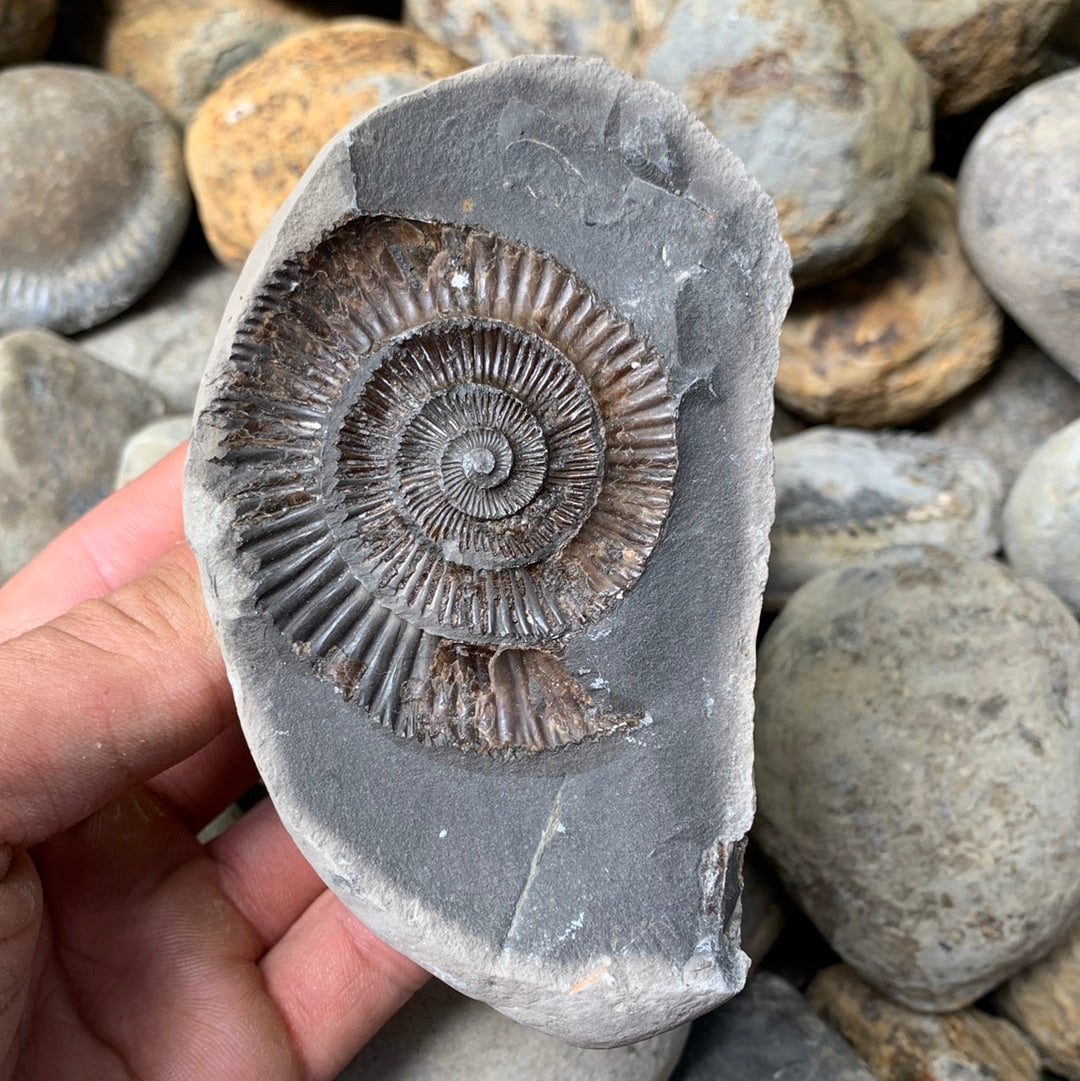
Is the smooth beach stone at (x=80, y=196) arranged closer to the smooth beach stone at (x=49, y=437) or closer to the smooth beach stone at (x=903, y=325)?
the smooth beach stone at (x=49, y=437)

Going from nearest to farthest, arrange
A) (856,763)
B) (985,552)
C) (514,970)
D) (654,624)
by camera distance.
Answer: (514,970) → (654,624) → (856,763) → (985,552)

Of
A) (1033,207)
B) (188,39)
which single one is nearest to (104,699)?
(1033,207)

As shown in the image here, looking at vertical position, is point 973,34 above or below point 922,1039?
above

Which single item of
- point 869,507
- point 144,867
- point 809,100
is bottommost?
point 144,867

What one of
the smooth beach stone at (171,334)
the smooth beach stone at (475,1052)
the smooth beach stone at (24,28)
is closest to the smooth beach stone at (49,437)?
the smooth beach stone at (171,334)

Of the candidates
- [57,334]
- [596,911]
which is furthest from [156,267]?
[596,911]

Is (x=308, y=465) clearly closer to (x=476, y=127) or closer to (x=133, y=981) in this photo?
(x=476, y=127)

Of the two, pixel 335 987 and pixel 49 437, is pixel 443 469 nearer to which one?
pixel 335 987
